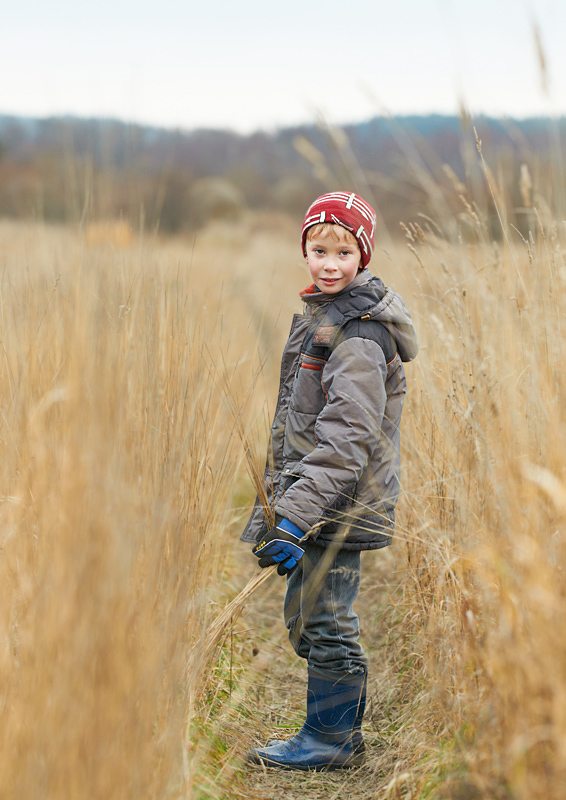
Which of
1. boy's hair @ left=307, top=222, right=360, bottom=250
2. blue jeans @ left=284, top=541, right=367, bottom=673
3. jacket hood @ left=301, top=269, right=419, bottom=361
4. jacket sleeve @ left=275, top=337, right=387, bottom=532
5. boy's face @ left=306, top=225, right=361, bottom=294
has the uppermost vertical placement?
boy's hair @ left=307, top=222, right=360, bottom=250

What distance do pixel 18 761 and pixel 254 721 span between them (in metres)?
0.99

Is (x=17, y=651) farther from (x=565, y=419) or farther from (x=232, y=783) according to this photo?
(x=565, y=419)

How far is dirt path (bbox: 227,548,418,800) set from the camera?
167 centimetres

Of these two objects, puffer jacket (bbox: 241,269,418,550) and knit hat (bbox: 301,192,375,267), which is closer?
puffer jacket (bbox: 241,269,418,550)

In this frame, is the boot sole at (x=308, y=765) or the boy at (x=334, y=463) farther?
the boot sole at (x=308, y=765)

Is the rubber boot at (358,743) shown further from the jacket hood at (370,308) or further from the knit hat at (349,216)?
the knit hat at (349,216)

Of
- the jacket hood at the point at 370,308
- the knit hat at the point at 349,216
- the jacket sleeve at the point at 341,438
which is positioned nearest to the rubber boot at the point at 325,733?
the jacket sleeve at the point at 341,438

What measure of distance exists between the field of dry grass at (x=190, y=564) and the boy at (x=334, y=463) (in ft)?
0.37

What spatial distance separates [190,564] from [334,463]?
41 centimetres

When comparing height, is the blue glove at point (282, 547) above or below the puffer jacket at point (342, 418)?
below

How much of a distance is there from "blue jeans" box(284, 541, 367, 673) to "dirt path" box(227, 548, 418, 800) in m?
0.24

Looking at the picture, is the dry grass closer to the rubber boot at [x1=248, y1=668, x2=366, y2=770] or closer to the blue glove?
the blue glove

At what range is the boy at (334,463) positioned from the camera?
1606 millimetres

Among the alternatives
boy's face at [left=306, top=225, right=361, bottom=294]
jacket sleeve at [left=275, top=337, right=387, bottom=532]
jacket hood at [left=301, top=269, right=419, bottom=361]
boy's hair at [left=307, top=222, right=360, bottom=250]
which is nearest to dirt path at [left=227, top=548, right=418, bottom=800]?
jacket sleeve at [left=275, top=337, right=387, bottom=532]
